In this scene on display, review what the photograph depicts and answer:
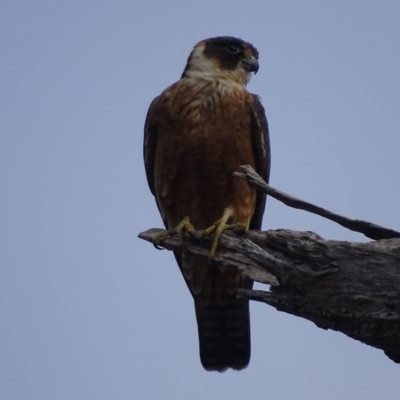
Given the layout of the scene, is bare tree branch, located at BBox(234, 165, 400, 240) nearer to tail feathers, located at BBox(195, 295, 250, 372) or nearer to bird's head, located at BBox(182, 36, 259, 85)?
tail feathers, located at BBox(195, 295, 250, 372)

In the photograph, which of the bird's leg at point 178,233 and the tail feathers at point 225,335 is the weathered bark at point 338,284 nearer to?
the bird's leg at point 178,233

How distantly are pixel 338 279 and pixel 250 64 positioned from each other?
3.11 m

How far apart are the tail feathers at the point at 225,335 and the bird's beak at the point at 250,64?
1.98 meters

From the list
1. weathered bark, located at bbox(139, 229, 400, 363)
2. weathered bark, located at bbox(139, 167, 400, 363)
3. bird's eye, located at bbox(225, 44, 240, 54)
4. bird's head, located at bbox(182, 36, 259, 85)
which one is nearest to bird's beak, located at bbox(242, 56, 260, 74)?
bird's head, located at bbox(182, 36, 259, 85)

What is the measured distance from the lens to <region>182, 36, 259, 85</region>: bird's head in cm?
652

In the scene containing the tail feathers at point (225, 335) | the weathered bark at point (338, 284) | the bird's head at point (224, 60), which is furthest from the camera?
the bird's head at point (224, 60)

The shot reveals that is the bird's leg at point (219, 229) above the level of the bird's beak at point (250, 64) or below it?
below

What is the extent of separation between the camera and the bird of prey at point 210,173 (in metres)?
5.73

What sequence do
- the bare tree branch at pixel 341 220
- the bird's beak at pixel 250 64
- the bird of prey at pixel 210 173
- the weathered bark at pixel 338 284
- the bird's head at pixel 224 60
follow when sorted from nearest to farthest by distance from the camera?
the weathered bark at pixel 338 284 < the bare tree branch at pixel 341 220 < the bird of prey at pixel 210 173 < the bird's head at pixel 224 60 < the bird's beak at pixel 250 64

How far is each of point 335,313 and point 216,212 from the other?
1.99 metres

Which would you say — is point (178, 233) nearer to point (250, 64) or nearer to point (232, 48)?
point (250, 64)

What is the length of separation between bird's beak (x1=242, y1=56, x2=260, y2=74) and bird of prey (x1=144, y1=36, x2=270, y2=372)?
161 millimetres

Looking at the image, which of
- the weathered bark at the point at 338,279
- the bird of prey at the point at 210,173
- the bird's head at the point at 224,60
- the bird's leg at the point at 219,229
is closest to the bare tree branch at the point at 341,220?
the weathered bark at the point at 338,279

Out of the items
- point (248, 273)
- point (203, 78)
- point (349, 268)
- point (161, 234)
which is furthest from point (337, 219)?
point (203, 78)
